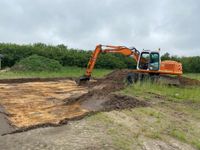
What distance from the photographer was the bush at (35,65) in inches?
1241

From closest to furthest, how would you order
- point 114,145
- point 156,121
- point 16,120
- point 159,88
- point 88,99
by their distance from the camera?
point 114,145
point 156,121
point 16,120
point 88,99
point 159,88

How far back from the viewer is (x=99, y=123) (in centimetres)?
938

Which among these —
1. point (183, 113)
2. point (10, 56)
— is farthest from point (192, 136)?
point (10, 56)

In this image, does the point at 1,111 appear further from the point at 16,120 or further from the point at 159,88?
the point at 159,88

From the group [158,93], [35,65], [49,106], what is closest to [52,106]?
[49,106]

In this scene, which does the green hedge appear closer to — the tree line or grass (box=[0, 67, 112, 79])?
the tree line

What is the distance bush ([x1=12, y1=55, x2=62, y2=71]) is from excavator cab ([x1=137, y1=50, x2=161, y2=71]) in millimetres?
13157

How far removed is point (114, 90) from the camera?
16.1 m

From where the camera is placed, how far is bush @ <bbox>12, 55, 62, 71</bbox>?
31523mm

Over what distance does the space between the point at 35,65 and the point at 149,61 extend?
1377 cm

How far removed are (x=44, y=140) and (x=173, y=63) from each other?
45.4ft

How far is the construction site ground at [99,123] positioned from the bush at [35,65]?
1663 cm

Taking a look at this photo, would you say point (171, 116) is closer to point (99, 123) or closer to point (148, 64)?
point (99, 123)

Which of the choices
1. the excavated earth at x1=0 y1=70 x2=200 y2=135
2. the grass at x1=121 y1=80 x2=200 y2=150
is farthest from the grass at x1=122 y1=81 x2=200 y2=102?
the excavated earth at x1=0 y1=70 x2=200 y2=135
